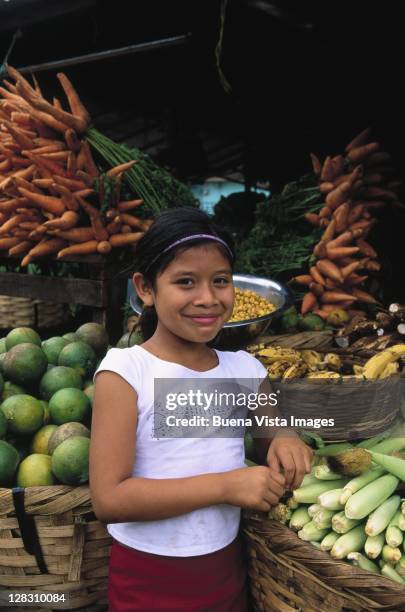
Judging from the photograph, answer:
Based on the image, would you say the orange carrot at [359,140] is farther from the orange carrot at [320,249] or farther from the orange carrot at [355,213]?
the orange carrot at [320,249]

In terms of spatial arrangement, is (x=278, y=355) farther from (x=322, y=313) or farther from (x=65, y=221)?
(x=65, y=221)

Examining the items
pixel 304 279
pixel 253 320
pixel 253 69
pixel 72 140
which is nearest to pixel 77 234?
pixel 72 140

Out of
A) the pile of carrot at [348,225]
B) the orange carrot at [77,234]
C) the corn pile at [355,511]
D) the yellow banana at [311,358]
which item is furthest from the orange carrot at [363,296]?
the corn pile at [355,511]

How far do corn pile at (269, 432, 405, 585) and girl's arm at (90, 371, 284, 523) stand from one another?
10.7 inches

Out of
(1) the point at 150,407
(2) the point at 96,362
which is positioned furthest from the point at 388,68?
(1) the point at 150,407

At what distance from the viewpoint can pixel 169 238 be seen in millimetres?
1298

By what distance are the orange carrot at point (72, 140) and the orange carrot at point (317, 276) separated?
160 cm

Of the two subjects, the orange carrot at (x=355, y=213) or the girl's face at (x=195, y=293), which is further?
the orange carrot at (x=355, y=213)

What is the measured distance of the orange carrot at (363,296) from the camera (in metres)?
3.35

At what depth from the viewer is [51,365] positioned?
7.19 feet

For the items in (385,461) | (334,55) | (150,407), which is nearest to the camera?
(150,407)

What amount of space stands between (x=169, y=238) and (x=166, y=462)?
1.76 feet

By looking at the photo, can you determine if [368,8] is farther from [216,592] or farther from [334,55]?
[216,592]

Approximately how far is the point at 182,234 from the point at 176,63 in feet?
14.6
